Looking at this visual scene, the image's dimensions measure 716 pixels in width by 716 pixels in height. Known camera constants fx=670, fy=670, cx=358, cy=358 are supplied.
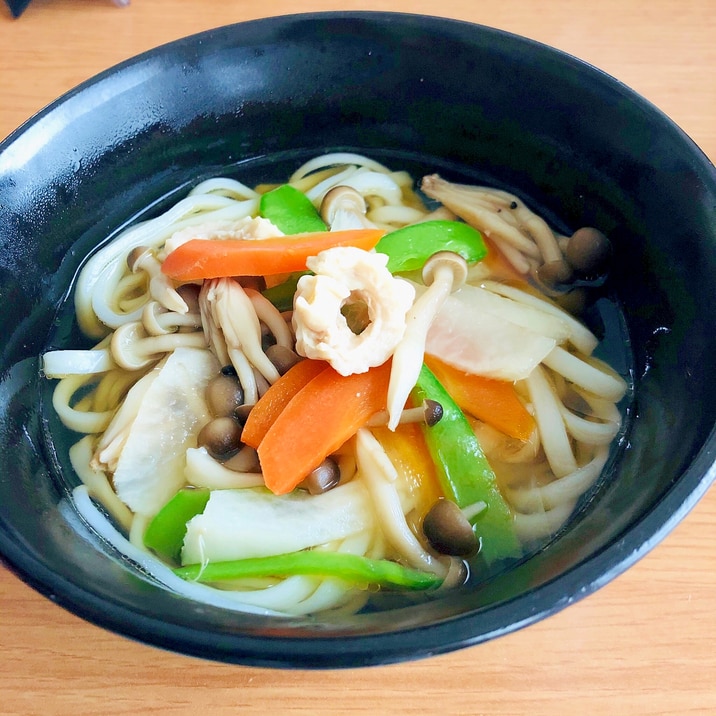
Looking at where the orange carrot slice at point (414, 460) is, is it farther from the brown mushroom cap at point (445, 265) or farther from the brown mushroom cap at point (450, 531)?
the brown mushroom cap at point (445, 265)

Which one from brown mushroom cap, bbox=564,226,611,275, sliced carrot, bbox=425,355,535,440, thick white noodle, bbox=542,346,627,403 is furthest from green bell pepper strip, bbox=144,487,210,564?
brown mushroom cap, bbox=564,226,611,275

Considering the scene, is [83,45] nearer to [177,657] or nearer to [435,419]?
[435,419]

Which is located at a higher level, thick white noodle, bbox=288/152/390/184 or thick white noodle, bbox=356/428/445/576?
thick white noodle, bbox=288/152/390/184

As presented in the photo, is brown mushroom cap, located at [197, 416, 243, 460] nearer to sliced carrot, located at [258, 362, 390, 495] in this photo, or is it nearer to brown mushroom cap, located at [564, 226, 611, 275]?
sliced carrot, located at [258, 362, 390, 495]

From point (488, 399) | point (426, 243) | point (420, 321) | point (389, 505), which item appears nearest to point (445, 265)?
point (426, 243)

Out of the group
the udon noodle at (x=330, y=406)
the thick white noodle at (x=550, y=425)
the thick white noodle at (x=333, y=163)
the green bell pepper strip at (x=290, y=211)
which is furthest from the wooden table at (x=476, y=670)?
the thick white noodle at (x=333, y=163)

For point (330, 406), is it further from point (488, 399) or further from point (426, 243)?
point (426, 243)
